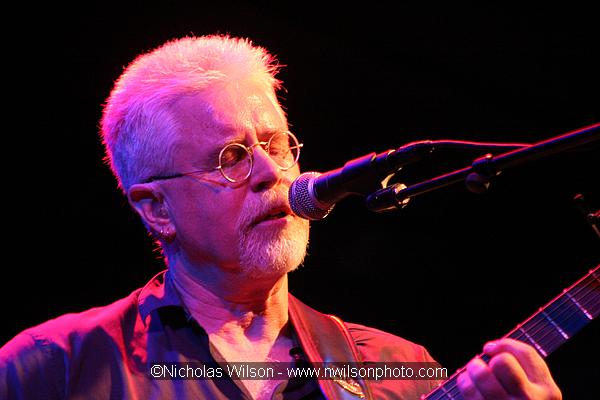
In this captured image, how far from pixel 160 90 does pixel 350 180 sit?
1218mm

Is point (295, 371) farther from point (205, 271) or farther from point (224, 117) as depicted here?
point (224, 117)

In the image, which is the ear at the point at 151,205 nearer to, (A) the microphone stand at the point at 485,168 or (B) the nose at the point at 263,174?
(B) the nose at the point at 263,174

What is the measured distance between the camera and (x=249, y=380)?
2.30 metres

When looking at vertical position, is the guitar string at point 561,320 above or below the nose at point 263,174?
below

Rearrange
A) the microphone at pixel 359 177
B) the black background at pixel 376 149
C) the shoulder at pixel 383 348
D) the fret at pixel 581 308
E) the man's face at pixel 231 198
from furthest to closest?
the black background at pixel 376 149
the shoulder at pixel 383 348
the man's face at pixel 231 198
the fret at pixel 581 308
the microphone at pixel 359 177

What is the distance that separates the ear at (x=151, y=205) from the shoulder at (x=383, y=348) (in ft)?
2.96

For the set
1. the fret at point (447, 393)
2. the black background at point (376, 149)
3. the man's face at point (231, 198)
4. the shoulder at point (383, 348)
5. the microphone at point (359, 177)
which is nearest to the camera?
the microphone at point (359, 177)

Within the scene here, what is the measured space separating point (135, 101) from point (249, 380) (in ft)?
3.96

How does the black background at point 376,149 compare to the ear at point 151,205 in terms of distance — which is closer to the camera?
the ear at point 151,205

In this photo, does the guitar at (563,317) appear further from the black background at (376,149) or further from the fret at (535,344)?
the black background at (376,149)

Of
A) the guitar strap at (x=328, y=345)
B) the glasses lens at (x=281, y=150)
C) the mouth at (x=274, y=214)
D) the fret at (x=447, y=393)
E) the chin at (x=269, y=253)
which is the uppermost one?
the glasses lens at (x=281, y=150)

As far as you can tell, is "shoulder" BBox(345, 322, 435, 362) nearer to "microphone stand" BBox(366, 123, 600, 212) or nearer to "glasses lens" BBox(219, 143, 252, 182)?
"glasses lens" BBox(219, 143, 252, 182)

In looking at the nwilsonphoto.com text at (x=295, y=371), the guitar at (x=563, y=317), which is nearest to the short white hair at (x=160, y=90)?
the nwilsonphoto.com text at (x=295, y=371)

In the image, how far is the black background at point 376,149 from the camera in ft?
10.6
